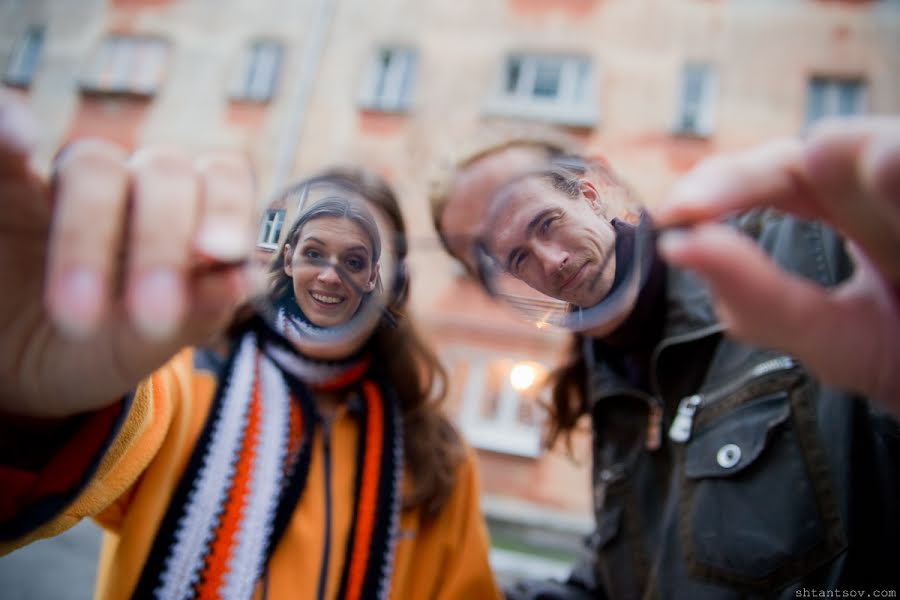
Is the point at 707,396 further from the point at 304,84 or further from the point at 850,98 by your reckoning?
the point at 850,98

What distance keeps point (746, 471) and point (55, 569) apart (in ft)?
5.77

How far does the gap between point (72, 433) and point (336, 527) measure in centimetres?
42

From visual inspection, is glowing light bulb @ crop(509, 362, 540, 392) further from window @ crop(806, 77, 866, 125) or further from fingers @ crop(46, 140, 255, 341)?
fingers @ crop(46, 140, 255, 341)

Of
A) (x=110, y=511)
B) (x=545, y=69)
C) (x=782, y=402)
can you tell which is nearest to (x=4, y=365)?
(x=110, y=511)

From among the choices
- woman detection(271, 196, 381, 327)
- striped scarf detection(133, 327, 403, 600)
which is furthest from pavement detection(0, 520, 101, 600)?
woman detection(271, 196, 381, 327)

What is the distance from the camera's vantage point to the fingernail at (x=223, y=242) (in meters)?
0.29

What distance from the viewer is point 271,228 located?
371 millimetres

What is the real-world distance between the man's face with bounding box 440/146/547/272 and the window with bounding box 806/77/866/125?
A: 160 inches

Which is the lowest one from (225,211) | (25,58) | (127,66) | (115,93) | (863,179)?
(225,211)

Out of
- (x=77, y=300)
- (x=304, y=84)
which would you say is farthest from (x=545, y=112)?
(x=77, y=300)

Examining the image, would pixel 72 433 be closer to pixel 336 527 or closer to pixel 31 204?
pixel 31 204

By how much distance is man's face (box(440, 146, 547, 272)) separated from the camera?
575mm

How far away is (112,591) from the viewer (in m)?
0.60

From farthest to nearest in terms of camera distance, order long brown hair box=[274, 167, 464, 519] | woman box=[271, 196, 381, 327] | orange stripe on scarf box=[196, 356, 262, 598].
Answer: long brown hair box=[274, 167, 464, 519] → orange stripe on scarf box=[196, 356, 262, 598] → woman box=[271, 196, 381, 327]
